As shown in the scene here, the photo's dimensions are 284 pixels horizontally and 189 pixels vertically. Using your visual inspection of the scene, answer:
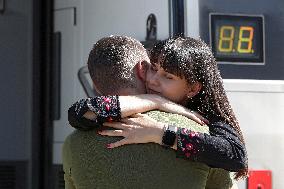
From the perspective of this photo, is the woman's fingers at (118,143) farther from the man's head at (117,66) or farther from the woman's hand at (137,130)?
the man's head at (117,66)

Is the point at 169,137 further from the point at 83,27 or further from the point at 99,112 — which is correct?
the point at 83,27

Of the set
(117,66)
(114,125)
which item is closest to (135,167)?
(114,125)

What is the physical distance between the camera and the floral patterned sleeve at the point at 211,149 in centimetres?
178

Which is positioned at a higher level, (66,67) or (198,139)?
(66,67)

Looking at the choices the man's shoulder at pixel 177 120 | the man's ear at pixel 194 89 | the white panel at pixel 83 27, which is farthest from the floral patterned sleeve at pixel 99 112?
the white panel at pixel 83 27

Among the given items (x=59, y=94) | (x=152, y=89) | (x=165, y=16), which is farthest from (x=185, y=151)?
(x=59, y=94)

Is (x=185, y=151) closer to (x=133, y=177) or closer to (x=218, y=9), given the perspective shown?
(x=133, y=177)

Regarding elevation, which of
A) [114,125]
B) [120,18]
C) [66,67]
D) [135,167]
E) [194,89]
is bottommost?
[135,167]

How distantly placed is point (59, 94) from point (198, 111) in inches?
106

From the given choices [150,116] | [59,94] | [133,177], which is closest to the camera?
[133,177]

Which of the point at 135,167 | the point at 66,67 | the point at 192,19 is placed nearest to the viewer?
the point at 135,167

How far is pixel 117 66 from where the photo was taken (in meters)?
1.86

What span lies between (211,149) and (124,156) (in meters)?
0.24

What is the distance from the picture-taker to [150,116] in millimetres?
1867
